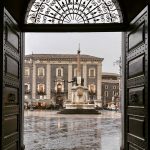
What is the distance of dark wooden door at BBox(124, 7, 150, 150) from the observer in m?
5.06

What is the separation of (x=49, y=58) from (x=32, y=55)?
3.77 m

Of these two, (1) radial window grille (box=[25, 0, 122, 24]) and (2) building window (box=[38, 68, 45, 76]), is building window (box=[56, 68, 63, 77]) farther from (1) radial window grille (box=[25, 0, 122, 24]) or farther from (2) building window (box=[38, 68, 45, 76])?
→ (1) radial window grille (box=[25, 0, 122, 24])

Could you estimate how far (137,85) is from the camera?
548cm

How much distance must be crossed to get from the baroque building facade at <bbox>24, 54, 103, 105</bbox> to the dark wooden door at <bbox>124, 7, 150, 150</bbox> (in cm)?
6428

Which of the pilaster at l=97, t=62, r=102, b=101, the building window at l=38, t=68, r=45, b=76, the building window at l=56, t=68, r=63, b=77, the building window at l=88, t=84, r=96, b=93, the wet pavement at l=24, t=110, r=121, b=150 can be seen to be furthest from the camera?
the building window at l=88, t=84, r=96, b=93

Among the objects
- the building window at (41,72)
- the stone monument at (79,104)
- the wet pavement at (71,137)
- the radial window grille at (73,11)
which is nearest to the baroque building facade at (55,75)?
the building window at (41,72)

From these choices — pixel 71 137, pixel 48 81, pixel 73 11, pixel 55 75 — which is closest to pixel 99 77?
pixel 55 75

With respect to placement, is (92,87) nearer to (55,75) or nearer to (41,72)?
(55,75)

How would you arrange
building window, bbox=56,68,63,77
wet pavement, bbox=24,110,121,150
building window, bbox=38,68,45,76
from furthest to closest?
1. building window, bbox=56,68,63,77
2. building window, bbox=38,68,45,76
3. wet pavement, bbox=24,110,121,150

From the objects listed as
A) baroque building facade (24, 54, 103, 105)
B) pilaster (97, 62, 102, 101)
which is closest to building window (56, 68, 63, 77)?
baroque building facade (24, 54, 103, 105)

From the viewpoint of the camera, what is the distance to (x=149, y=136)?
4809mm

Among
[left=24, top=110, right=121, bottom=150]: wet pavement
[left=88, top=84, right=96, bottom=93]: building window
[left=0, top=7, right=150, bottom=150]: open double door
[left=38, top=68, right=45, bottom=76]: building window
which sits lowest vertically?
[left=24, top=110, right=121, bottom=150]: wet pavement

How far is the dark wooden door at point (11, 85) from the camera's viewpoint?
5145 millimetres

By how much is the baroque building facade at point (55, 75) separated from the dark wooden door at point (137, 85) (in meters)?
64.3
